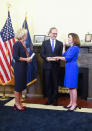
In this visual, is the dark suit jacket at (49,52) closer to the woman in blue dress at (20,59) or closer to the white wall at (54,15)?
the woman in blue dress at (20,59)

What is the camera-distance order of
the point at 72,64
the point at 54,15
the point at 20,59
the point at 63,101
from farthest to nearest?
the point at 54,15 → the point at 63,101 → the point at 72,64 → the point at 20,59

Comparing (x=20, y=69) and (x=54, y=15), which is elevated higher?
(x=54, y=15)

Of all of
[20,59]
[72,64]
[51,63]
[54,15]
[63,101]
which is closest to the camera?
[20,59]

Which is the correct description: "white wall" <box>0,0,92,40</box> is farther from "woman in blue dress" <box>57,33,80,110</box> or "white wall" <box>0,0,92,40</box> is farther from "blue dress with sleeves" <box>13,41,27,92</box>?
"blue dress with sleeves" <box>13,41,27,92</box>

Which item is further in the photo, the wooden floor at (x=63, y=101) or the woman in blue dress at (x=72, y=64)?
the wooden floor at (x=63, y=101)

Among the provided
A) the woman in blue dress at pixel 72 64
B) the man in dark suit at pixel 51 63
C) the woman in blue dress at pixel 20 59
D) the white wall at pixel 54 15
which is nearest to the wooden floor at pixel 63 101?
the man in dark suit at pixel 51 63

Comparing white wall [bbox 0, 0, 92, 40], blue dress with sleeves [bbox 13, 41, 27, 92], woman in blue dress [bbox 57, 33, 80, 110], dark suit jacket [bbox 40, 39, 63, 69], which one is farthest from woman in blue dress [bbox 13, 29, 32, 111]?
white wall [bbox 0, 0, 92, 40]

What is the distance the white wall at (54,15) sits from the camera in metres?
4.66

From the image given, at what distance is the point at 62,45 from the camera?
416cm

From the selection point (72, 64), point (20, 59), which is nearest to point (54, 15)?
point (72, 64)

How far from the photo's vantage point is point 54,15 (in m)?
4.78

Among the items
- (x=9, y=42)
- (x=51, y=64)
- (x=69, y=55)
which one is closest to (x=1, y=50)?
(x=9, y=42)

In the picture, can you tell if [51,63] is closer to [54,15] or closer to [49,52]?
[49,52]

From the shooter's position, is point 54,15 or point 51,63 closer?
point 51,63
